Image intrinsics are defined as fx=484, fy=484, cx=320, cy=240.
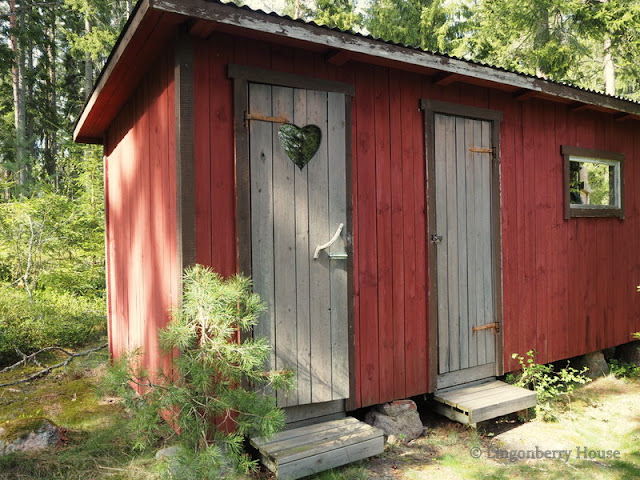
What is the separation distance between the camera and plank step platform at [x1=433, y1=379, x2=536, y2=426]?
3941mm

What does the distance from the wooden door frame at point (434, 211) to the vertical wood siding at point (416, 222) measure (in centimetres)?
7

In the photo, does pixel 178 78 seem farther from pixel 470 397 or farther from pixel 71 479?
pixel 470 397

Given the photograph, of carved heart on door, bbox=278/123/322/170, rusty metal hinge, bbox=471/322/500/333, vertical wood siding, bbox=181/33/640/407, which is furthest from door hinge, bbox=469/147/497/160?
carved heart on door, bbox=278/123/322/170

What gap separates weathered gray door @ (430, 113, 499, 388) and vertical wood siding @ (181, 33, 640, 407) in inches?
7.8

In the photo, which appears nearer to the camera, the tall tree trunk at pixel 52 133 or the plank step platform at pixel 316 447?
the plank step platform at pixel 316 447

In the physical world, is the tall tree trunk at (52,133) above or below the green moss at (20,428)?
above

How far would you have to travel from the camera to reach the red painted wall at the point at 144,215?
11.3 feet

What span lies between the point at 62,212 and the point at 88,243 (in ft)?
2.25

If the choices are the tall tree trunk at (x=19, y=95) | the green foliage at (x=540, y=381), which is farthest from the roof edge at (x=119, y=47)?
the tall tree trunk at (x=19, y=95)

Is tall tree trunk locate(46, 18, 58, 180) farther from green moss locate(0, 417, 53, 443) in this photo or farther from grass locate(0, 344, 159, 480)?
green moss locate(0, 417, 53, 443)

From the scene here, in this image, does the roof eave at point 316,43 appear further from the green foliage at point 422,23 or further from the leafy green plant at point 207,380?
the green foliage at point 422,23

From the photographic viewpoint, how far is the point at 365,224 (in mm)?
3906

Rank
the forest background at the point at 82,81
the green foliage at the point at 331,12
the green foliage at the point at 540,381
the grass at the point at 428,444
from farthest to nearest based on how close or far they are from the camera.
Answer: the green foliage at the point at 331,12 < the forest background at the point at 82,81 < the green foliage at the point at 540,381 < the grass at the point at 428,444

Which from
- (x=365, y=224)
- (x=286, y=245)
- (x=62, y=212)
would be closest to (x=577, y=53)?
(x=365, y=224)
